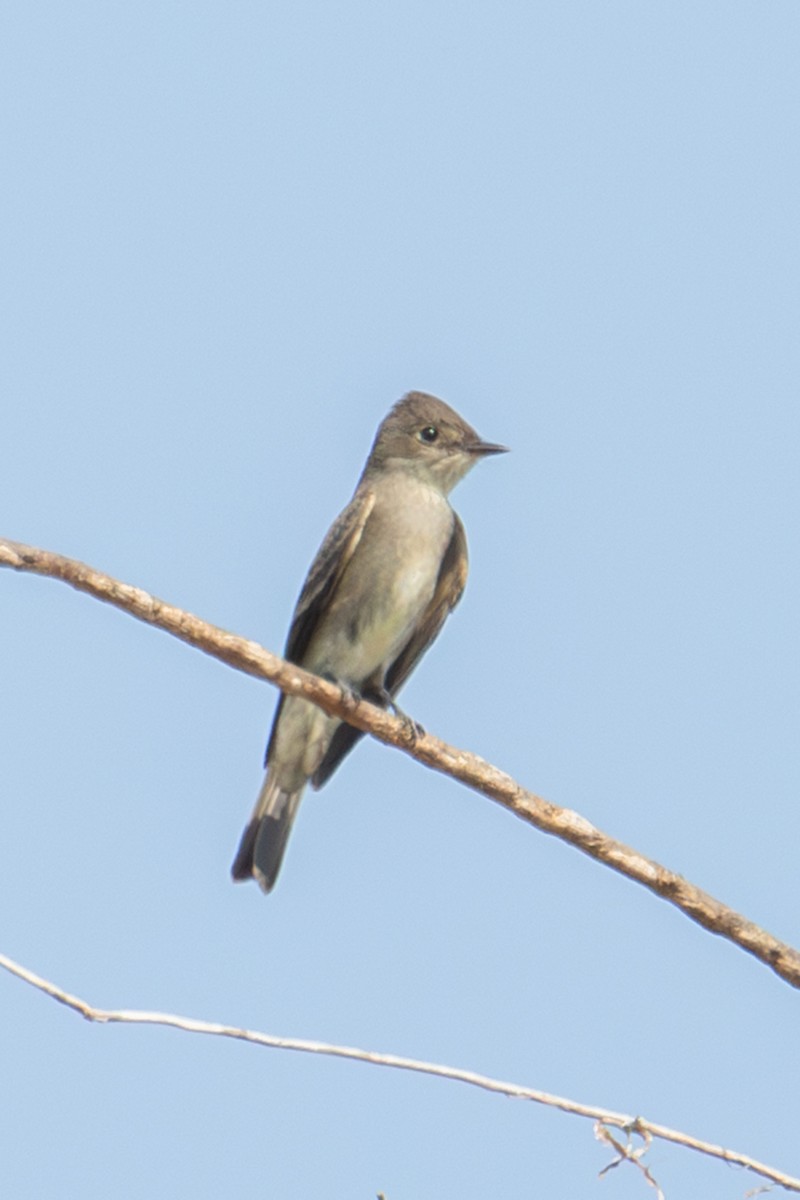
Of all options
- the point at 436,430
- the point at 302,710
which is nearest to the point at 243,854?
the point at 302,710

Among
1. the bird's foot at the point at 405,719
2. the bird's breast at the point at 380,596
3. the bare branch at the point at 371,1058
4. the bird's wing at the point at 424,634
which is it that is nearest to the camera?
the bare branch at the point at 371,1058

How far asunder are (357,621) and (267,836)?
117cm

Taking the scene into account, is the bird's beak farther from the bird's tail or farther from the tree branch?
the tree branch

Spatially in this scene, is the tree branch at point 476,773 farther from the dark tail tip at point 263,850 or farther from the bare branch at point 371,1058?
A: the dark tail tip at point 263,850

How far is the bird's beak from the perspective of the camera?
9.21m

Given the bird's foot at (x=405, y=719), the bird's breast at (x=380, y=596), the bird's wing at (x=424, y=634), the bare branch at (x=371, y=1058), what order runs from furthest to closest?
the bird's wing at (x=424, y=634)
the bird's breast at (x=380, y=596)
the bird's foot at (x=405, y=719)
the bare branch at (x=371, y=1058)

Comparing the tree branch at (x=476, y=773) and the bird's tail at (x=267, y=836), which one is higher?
the bird's tail at (x=267, y=836)

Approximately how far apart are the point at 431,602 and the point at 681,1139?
5.03 m

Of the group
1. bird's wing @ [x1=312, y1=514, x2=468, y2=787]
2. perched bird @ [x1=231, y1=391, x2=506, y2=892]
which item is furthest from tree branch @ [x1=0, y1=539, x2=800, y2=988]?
bird's wing @ [x1=312, y1=514, x2=468, y2=787]

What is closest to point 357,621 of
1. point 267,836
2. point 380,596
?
point 380,596

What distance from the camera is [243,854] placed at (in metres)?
8.88

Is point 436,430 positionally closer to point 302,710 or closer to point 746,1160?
point 302,710

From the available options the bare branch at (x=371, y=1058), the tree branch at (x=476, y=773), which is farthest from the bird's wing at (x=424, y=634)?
the bare branch at (x=371, y=1058)

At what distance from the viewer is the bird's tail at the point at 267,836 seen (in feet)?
28.8
